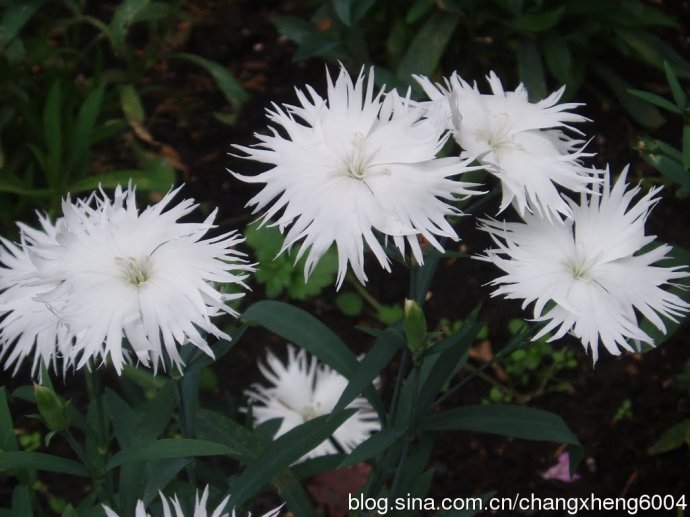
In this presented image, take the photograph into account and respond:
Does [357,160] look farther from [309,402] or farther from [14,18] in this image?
[14,18]

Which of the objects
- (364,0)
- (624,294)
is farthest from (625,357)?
(364,0)

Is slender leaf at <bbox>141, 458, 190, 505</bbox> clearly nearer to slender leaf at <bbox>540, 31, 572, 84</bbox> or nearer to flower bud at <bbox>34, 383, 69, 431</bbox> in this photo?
flower bud at <bbox>34, 383, 69, 431</bbox>

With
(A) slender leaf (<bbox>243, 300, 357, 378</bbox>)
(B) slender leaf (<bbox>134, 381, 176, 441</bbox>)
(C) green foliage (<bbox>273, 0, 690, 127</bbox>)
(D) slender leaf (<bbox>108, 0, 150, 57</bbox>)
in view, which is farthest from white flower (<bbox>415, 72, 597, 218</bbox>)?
(D) slender leaf (<bbox>108, 0, 150, 57</bbox>)

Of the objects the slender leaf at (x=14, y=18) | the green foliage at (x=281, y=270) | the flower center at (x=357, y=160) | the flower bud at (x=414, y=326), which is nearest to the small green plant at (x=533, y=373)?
the green foliage at (x=281, y=270)

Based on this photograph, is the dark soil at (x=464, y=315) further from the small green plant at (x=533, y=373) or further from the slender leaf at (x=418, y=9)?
the slender leaf at (x=418, y=9)

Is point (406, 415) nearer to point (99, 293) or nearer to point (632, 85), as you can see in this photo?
point (99, 293)

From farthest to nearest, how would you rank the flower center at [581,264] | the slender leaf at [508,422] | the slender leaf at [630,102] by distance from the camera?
the slender leaf at [630,102] → the slender leaf at [508,422] → the flower center at [581,264]
